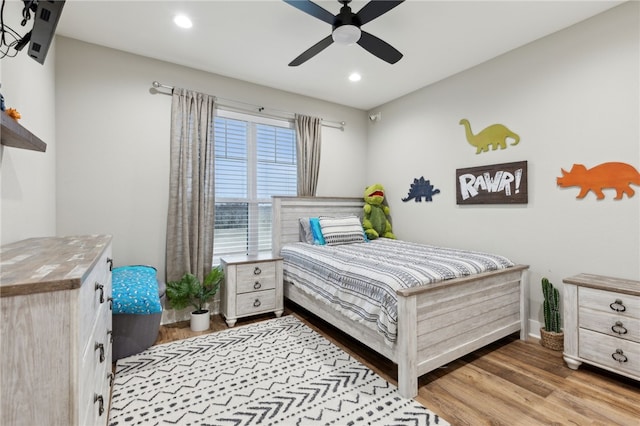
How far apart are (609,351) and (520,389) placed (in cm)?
69

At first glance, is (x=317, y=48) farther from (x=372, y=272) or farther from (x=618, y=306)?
(x=618, y=306)

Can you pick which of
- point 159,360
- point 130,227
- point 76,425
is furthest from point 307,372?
point 130,227

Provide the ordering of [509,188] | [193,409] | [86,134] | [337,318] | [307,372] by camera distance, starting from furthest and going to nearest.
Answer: [509,188]
[86,134]
[337,318]
[307,372]
[193,409]

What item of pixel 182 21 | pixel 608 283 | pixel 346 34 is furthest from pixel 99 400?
pixel 608 283

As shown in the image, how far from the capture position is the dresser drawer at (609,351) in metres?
1.92

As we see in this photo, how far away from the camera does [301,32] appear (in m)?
2.60

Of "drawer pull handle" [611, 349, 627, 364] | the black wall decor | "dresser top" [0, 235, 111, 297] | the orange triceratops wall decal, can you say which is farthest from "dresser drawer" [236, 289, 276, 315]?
the orange triceratops wall decal

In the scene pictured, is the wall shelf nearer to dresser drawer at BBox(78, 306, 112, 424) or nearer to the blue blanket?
dresser drawer at BBox(78, 306, 112, 424)

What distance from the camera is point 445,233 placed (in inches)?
140

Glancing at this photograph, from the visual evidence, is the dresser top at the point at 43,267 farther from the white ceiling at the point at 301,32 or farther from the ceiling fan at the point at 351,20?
the white ceiling at the point at 301,32

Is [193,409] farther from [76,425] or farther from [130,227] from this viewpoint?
[130,227]

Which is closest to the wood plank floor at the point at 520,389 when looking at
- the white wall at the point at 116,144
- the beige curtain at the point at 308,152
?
the beige curtain at the point at 308,152

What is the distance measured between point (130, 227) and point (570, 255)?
3.99m

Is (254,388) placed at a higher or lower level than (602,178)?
lower
